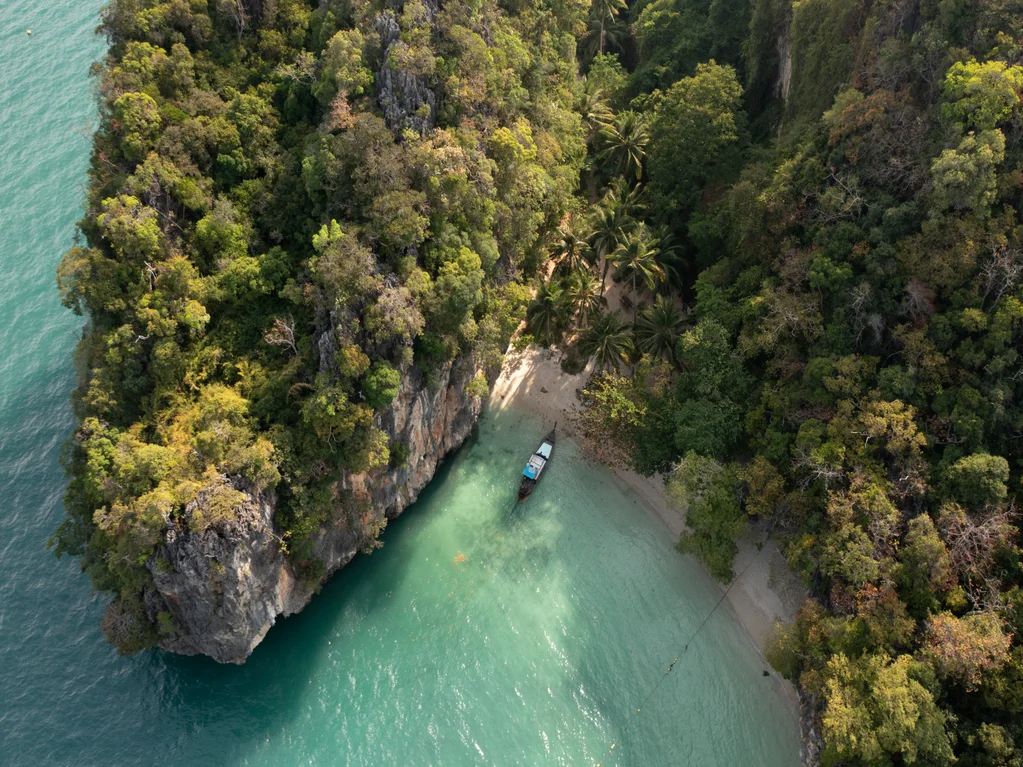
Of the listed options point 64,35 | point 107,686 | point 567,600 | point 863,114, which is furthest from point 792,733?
point 64,35

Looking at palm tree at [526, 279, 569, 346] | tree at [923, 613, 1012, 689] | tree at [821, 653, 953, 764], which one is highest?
palm tree at [526, 279, 569, 346]

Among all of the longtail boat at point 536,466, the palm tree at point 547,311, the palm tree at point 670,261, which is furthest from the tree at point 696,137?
the longtail boat at point 536,466

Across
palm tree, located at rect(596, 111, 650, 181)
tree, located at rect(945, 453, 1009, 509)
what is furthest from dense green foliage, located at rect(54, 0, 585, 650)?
tree, located at rect(945, 453, 1009, 509)

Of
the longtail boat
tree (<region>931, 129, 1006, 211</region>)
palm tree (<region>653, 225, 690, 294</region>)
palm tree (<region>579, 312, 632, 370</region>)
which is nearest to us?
Result: tree (<region>931, 129, 1006, 211</region>)

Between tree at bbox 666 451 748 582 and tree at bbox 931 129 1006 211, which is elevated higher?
tree at bbox 931 129 1006 211

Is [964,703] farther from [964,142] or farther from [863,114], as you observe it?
[863,114]

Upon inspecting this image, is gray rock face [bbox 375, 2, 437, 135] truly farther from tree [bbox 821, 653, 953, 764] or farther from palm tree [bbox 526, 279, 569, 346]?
tree [bbox 821, 653, 953, 764]

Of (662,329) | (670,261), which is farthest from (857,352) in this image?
(670,261)
